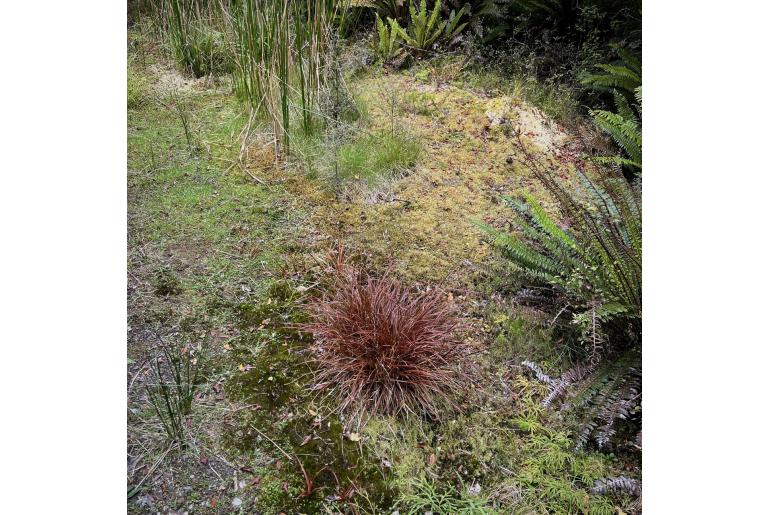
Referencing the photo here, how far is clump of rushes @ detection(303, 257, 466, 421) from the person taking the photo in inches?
56.9

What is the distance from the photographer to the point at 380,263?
1904mm

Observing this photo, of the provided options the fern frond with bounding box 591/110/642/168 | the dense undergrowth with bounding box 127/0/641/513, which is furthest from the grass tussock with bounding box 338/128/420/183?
the fern frond with bounding box 591/110/642/168

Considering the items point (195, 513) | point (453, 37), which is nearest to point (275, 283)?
point (195, 513)

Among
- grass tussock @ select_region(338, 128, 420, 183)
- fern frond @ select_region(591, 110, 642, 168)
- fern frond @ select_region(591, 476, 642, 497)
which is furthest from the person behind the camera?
grass tussock @ select_region(338, 128, 420, 183)

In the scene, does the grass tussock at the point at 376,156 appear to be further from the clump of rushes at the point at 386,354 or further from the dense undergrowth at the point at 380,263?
the clump of rushes at the point at 386,354

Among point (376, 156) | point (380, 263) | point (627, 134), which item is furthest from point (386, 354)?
point (627, 134)

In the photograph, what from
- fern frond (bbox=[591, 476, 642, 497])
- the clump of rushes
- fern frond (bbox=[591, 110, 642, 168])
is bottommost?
fern frond (bbox=[591, 476, 642, 497])

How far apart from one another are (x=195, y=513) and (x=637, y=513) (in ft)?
2.96

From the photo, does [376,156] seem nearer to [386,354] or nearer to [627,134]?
[627,134]

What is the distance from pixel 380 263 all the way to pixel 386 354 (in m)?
0.50

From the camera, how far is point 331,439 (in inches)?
54.9

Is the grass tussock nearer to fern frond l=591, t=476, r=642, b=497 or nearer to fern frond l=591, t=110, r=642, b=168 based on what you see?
fern frond l=591, t=110, r=642, b=168

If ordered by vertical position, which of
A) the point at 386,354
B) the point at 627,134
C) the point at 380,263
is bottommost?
the point at 380,263

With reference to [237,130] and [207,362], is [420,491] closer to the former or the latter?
[207,362]
